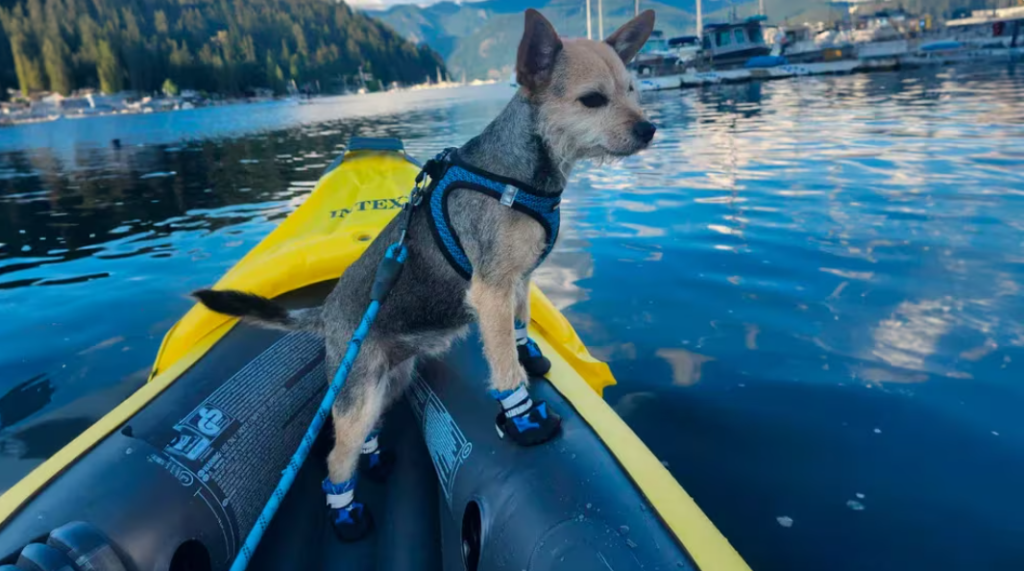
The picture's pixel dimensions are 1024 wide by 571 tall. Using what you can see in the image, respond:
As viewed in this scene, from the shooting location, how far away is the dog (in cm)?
297

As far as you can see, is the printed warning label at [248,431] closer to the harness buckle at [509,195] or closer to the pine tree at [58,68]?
the harness buckle at [509,195]

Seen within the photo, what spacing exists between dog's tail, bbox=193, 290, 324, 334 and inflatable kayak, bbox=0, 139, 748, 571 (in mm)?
543

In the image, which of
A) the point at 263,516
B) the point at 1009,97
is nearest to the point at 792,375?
the point at 263,516

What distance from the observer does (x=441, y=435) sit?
11.8 feet

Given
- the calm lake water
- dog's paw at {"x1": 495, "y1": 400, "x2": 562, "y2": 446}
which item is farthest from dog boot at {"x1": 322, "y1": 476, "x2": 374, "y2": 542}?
the calm lake water

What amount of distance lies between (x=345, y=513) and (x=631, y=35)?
3.33 meters

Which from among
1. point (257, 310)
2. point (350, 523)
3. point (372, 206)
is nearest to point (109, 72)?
point (372, 206)

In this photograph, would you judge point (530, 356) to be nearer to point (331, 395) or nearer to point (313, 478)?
point (331, 395)

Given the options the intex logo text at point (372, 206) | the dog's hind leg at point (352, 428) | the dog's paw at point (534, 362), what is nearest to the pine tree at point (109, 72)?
the intex logo text at point (372, 206)

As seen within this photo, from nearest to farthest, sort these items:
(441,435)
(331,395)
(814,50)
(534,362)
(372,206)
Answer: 1. (331,395)
2. (441,435)
3. (534,362)
4. (372,206)
5. (814,50)

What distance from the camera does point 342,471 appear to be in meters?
3.27

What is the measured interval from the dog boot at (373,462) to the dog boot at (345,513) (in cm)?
39

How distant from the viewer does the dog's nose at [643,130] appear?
2871 millimetres

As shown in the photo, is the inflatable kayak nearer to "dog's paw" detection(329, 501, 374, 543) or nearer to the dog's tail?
"dog's paw" detection(329, 501, 374, 543)
